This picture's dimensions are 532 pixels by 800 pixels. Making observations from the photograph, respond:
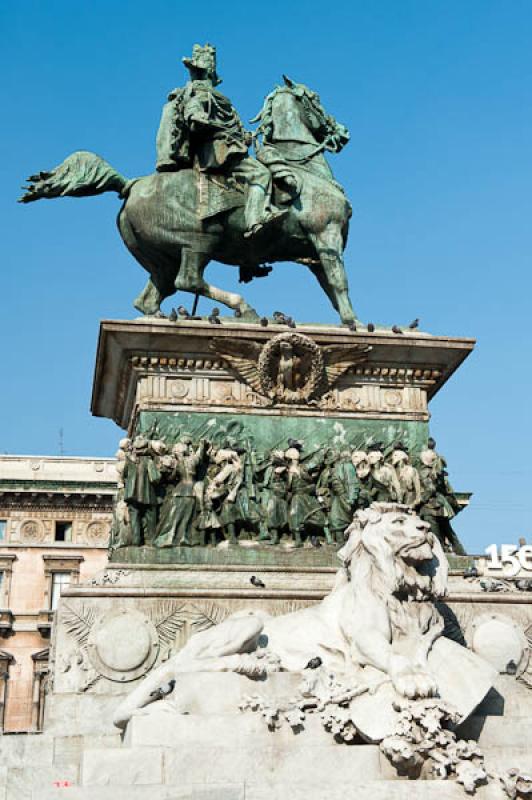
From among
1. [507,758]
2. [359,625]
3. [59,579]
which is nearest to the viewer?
[507,758]

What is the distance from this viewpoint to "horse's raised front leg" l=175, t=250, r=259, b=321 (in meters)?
19.5

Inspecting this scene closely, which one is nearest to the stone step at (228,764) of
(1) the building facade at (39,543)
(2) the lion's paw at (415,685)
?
(2) the lion's paw at (415,685)

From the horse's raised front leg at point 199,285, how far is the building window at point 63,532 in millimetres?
42394

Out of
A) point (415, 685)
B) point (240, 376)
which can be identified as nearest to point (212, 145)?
point (240, 376)

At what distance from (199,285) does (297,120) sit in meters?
3.45

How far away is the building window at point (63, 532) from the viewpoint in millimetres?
60594

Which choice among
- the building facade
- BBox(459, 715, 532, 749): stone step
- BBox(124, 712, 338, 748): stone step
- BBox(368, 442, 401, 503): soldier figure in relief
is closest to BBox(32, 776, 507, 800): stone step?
BBox(124, 712, 338, 748): stone step

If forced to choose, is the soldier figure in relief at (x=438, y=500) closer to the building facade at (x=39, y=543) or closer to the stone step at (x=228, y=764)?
the stone step at (x=228, y=764)

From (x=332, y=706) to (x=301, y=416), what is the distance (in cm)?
688

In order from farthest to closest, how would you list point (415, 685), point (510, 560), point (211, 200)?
point (510, 560), point (211, 200), point (415, 685)

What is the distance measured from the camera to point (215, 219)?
19.6 m

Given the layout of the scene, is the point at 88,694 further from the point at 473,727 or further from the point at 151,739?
the point at 473,727

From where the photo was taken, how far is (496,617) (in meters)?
17.1

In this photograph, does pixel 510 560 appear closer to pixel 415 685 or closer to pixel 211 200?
pixel 211 200
